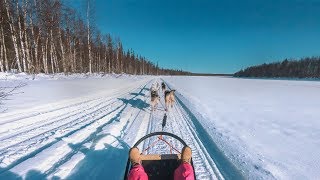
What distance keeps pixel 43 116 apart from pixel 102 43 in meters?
51.6

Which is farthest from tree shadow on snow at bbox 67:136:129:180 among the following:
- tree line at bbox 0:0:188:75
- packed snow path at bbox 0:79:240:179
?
tree line at bbox 0:0:188:75

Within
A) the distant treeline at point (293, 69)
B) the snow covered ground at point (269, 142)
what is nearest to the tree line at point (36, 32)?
the snow covered ground at point (269, 142)

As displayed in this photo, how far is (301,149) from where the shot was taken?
6.06 meters

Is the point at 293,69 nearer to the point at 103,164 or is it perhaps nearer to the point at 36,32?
the point at 36,32

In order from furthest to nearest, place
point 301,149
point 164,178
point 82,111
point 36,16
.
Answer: point 36,16 < point 82,111 < point 301,149 < point 164,178

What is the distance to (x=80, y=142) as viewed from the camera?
6.02 meters

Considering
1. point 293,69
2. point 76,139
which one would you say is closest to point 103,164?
point 76,139

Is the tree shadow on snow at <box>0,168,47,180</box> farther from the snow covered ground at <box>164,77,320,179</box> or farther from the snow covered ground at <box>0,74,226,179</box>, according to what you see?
the snow covered ground at <box>164,77,320,179</box>

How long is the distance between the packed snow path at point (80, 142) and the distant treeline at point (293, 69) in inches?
3491

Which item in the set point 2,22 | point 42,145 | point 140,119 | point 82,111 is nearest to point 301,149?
point 140,119

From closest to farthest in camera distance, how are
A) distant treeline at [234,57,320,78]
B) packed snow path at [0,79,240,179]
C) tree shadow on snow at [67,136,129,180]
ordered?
tree shadow on snow at [67,136,129,180], packed snow path at [0,79,240,179], distant treeline at [234,57,320,78]

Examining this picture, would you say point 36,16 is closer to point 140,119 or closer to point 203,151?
point 140,119

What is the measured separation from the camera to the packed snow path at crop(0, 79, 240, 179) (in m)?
4.44

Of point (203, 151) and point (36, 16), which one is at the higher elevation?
point (36, 16)
